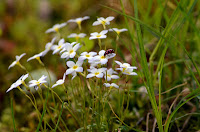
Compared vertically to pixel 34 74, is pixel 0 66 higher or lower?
higher

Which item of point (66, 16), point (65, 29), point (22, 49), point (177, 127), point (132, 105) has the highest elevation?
point (66, 16)

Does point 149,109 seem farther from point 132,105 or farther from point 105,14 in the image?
point 105,14

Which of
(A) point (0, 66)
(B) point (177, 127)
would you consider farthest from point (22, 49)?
(B) point (177, 127)

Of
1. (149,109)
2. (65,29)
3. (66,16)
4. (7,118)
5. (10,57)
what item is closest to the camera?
(149,109)

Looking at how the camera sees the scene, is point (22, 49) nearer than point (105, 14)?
Yes

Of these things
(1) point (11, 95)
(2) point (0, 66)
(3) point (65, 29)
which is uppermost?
(3) point (65, 29)

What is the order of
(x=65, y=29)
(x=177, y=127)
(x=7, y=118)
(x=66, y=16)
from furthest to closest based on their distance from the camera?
1. (x=66, y=16)
2. (x=65, y=29)
3. (x=7, y=118)
4. (x=177, y=127)

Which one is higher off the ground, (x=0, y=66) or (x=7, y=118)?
(x=0, y=66)

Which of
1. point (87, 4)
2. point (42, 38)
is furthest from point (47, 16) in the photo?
point (42, 38)

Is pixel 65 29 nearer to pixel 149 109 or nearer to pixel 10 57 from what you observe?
pixel 10 57
